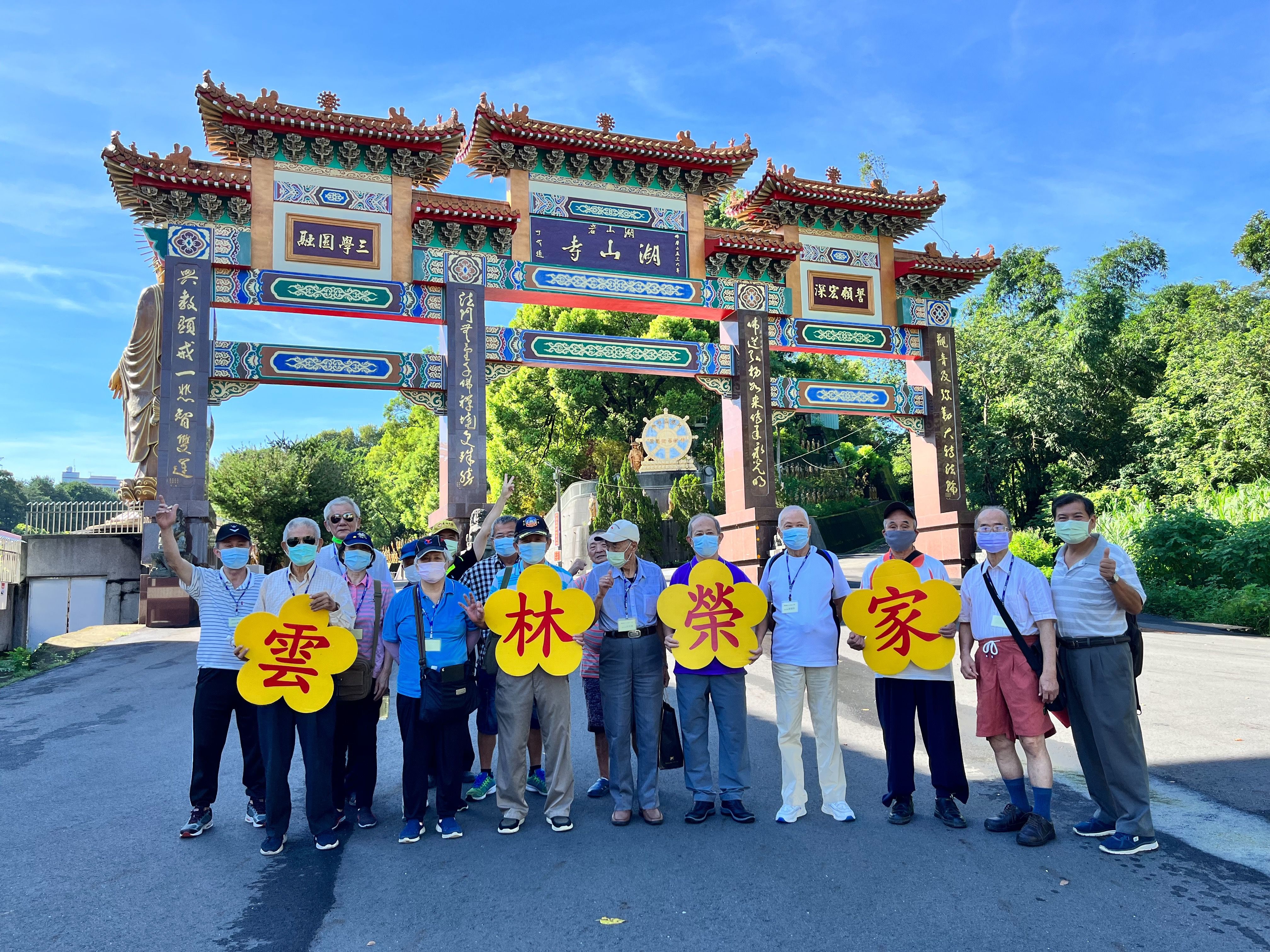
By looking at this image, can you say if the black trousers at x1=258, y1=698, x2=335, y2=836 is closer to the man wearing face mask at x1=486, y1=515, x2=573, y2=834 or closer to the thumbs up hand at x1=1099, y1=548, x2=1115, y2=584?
the man wearing face mask at x1=486, y1=515, x2=573, y2=834

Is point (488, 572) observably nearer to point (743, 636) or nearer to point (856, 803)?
point (743, 636)

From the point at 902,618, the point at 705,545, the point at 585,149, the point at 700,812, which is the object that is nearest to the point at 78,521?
the point at 585,149

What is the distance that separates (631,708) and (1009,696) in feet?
6.77

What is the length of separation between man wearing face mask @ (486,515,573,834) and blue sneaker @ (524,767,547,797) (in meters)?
0.40

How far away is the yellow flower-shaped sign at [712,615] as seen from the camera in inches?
191

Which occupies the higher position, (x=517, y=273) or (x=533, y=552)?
(x=517, y=273)

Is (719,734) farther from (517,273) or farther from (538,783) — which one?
(517,273)

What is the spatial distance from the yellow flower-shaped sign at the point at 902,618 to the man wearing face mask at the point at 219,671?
344cm

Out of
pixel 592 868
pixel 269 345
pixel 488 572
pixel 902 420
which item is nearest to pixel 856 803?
pixel 592 868

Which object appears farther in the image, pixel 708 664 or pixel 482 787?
pixel 482 787

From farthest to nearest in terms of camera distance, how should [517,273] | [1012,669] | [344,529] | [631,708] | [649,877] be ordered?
[517,273] → [344,529] → [631,708] → [1012,669] → [649,877]

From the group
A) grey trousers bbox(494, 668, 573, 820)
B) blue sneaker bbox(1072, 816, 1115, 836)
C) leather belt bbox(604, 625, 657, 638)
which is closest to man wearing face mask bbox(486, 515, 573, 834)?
Answer: grey trousers bbox(494, 668, 573, 820)

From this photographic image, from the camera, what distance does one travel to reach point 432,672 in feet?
15.2

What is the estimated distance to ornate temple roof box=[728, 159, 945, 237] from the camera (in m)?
16.7
